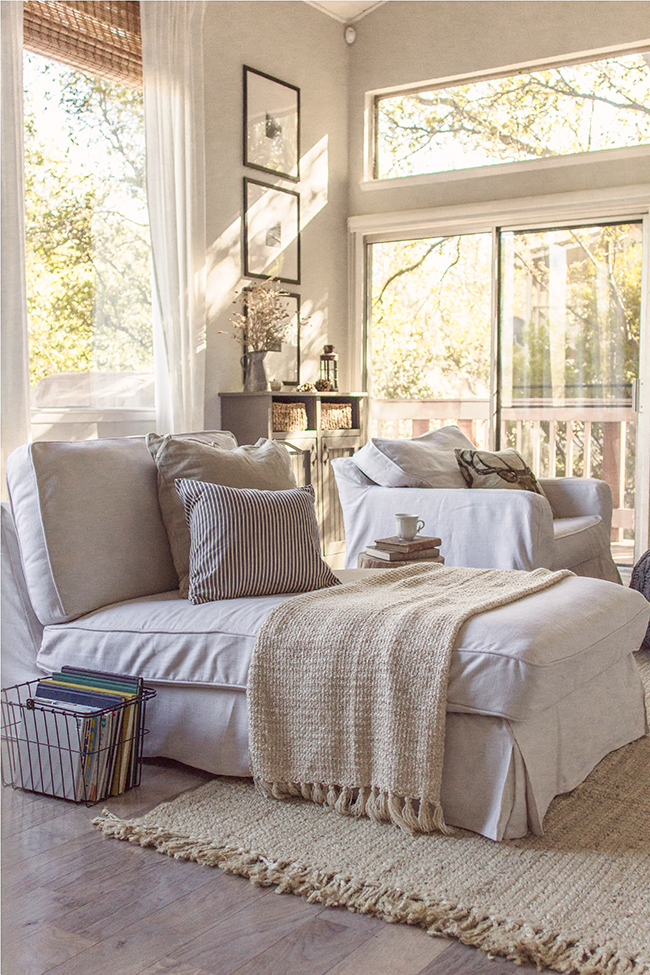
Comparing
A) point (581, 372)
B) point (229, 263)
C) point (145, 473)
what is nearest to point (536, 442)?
point (581, 372)

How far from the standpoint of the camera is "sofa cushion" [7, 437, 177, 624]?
2.68 m

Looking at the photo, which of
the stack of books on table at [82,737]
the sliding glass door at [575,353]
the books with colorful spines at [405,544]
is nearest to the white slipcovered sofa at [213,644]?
the stack of books on table at [82,737]

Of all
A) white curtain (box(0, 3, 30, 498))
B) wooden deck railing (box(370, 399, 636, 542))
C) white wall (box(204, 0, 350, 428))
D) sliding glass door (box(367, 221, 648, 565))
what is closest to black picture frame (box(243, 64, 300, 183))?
white wall (box(204, 0, 350, 428))

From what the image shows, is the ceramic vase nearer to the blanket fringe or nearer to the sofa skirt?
the sofa skirt

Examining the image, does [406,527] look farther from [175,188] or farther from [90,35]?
[90,35]

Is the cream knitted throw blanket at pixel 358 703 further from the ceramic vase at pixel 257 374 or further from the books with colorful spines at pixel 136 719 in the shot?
the ceramic vase at pixel 257 374

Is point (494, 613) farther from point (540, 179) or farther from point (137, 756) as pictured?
point (540, 179)

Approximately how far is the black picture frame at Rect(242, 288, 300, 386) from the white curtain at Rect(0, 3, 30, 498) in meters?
2.00

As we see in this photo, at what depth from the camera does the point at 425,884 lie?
1899 mm

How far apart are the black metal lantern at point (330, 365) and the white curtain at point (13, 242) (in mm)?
2385

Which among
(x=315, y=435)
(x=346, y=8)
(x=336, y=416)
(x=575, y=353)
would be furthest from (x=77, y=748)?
(x=346, y=8)

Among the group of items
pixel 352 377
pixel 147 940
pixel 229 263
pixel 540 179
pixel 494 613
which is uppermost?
pixel 540 179

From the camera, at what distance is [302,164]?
18.8 feet

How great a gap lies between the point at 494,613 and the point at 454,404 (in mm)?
3788
